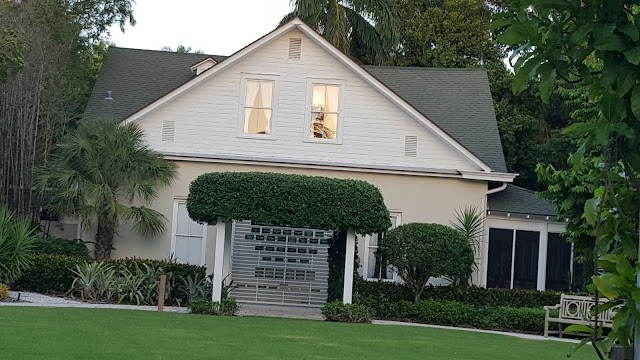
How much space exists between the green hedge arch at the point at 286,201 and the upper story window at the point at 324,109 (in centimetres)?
463

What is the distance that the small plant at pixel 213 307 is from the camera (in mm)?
19938

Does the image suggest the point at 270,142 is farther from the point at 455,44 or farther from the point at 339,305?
the point at 455,44

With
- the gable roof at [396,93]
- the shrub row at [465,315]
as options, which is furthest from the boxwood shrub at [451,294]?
the gable roof at [396,93]

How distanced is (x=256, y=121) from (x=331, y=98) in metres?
2.07

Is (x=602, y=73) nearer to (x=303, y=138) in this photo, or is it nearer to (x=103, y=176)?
(x=103, y=176)

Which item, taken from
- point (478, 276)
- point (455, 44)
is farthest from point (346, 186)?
point (455, 44)

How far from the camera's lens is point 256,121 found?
2489 centimetres

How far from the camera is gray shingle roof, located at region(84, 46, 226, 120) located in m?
26.9

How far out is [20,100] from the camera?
84.1 feet

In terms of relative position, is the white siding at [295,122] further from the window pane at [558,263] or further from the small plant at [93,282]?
the small plant at [93,282]

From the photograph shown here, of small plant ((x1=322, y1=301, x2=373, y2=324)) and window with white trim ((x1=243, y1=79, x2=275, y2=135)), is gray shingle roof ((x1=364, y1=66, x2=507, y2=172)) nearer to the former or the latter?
window with white trim ((x1=243, y1=79, x2=275, y2=135))

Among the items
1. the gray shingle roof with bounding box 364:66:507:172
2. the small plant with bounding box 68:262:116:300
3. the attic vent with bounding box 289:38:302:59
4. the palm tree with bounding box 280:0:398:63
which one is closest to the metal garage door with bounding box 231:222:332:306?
the small plant with bounding box 68:262:116:300

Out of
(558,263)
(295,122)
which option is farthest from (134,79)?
(558,263)

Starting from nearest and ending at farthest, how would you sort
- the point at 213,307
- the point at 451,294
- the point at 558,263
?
the point at 213,307, the point at 451,294, the point at 558,263
